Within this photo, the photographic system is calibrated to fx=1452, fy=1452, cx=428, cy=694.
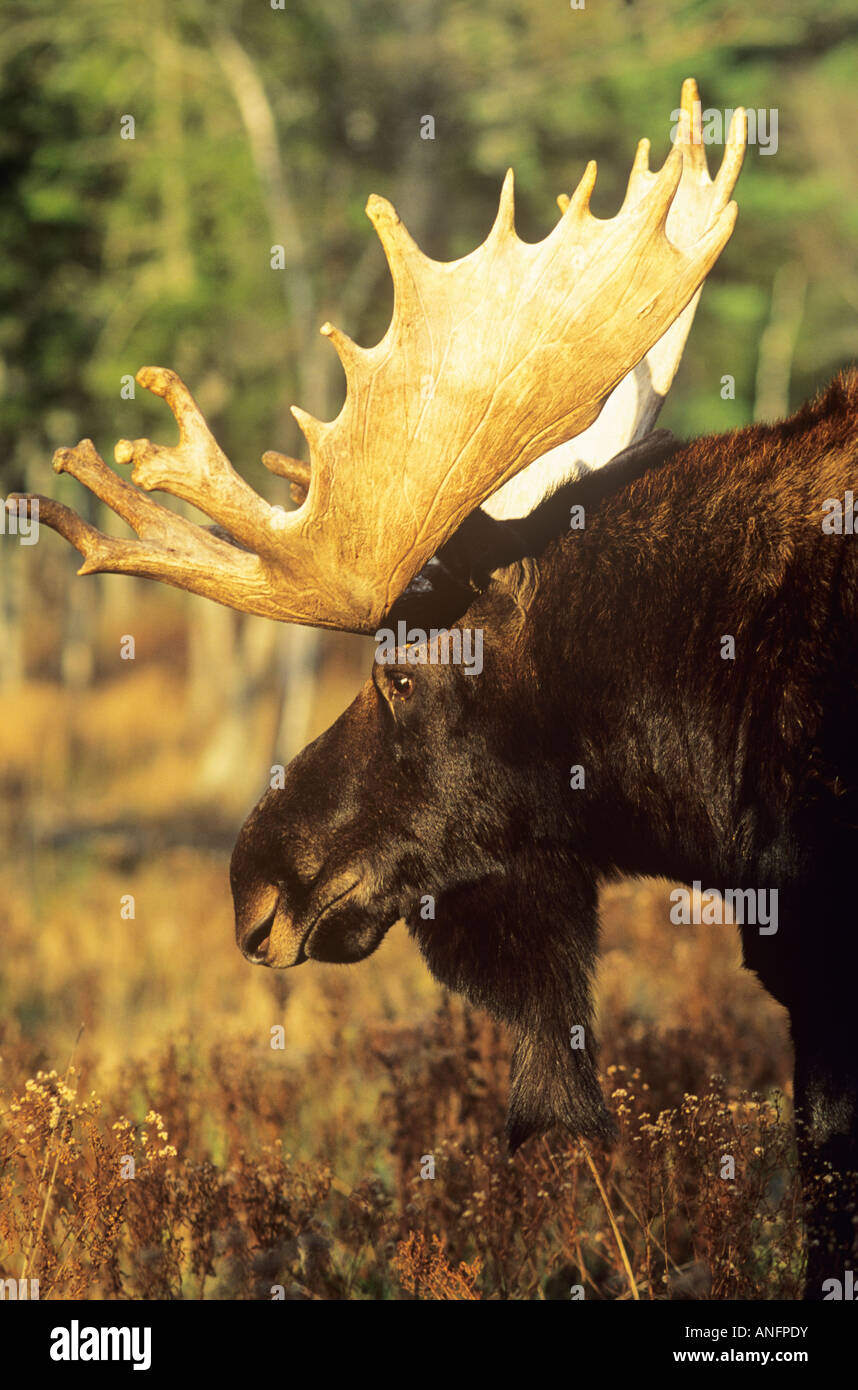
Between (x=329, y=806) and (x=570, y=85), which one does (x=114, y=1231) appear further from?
(x=570, y=85)

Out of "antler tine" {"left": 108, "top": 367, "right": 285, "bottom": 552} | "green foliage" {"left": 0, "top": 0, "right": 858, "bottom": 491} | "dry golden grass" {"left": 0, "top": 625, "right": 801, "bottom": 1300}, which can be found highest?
"green foliage" {"left": 0, "top": 0, "right": 858, "bottom": 491}

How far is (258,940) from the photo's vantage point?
11.0 feet

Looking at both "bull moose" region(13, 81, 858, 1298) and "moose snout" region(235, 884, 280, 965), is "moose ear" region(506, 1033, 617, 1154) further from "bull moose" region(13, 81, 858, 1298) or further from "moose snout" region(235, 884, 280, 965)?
"moose snout" region(235, 884, 280, 965)

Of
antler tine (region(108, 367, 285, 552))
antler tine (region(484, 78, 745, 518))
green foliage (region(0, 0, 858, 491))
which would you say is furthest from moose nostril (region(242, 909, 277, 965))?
green foliage (region(0, 0, 858, 491))

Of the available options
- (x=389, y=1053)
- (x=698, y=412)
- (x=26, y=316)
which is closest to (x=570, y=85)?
(x=26, y=316)

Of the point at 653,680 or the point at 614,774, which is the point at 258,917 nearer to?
the point at 614,774

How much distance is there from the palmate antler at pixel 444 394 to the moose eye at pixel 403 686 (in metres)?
0.17

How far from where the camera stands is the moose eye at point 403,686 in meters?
3.29

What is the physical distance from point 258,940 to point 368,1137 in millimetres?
1568

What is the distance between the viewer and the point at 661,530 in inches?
125

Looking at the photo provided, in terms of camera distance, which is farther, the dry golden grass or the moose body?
the dry golden grass

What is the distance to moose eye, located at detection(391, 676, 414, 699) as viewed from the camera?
10.8ft

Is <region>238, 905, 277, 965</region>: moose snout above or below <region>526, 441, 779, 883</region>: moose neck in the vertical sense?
below

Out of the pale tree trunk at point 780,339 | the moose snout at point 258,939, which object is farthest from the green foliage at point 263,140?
the moose snout at point 258,939
